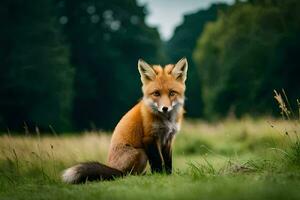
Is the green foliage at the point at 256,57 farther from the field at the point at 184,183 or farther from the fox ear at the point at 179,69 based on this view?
the field at the point at 184,183

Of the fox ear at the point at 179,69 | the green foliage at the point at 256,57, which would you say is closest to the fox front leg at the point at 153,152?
the fox ear at the point at 179,69

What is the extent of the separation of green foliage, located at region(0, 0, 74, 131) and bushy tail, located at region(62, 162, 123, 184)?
28.4 metres

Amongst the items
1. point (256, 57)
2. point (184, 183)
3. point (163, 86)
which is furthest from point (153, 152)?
point (256, 57)

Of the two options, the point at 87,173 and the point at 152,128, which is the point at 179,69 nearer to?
the point at 152,128

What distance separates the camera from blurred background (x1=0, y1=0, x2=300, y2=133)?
36.6 m

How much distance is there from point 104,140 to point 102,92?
32.1 m

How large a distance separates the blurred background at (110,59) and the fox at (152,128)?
84.1ft

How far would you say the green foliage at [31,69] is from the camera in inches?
1417

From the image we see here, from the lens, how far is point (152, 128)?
8.35 meters

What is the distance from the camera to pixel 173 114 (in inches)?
336

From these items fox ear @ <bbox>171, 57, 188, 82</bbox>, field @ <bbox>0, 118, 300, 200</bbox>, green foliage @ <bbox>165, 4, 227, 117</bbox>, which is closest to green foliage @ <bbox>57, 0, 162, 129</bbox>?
green foliage @ <bbox>165, 4, 227, 117</bbox>

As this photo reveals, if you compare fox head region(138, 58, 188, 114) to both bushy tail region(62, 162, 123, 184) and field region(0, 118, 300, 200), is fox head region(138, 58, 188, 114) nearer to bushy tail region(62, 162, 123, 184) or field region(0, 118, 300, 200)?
field region(0, 118, 300, 200)

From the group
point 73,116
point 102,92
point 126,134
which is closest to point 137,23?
point 102,92

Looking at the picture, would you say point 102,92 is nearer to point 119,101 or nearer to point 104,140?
point 119,101
